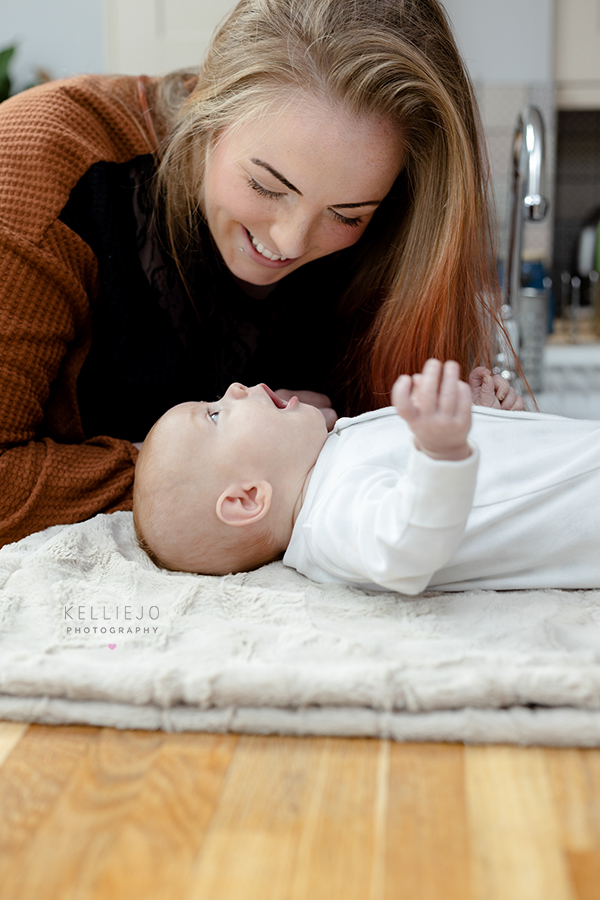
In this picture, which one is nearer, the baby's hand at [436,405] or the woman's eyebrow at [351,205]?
the baby's hand at [436,405]

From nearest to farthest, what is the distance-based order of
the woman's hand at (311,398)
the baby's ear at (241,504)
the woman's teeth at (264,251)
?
the baby's ear at (241,504), the woman's teeth at (264,251), the woman's hand at (311,398)

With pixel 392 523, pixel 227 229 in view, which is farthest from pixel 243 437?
pixel 227 229

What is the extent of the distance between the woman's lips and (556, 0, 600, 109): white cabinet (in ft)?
7.49

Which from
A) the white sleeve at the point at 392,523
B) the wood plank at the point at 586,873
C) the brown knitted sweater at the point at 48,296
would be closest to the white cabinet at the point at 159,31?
the brown knitted sweater at the point at 48,296

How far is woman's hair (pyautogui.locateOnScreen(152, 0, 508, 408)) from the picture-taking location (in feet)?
3.47

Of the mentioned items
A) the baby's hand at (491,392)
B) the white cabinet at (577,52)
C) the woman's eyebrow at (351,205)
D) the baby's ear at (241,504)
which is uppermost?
the white cabinet at (577,52)

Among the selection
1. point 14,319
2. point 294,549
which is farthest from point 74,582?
point 14,319

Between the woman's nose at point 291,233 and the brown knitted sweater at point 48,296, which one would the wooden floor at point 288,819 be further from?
the woman's nose at point 291,233

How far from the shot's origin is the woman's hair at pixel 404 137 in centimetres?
106

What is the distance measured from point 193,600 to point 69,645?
0.16 metres

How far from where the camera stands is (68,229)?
1162mm

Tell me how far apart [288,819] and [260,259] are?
875mm

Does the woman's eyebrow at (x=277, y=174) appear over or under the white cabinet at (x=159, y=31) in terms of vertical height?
under

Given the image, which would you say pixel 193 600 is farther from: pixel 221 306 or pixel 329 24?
pixel 329 24
